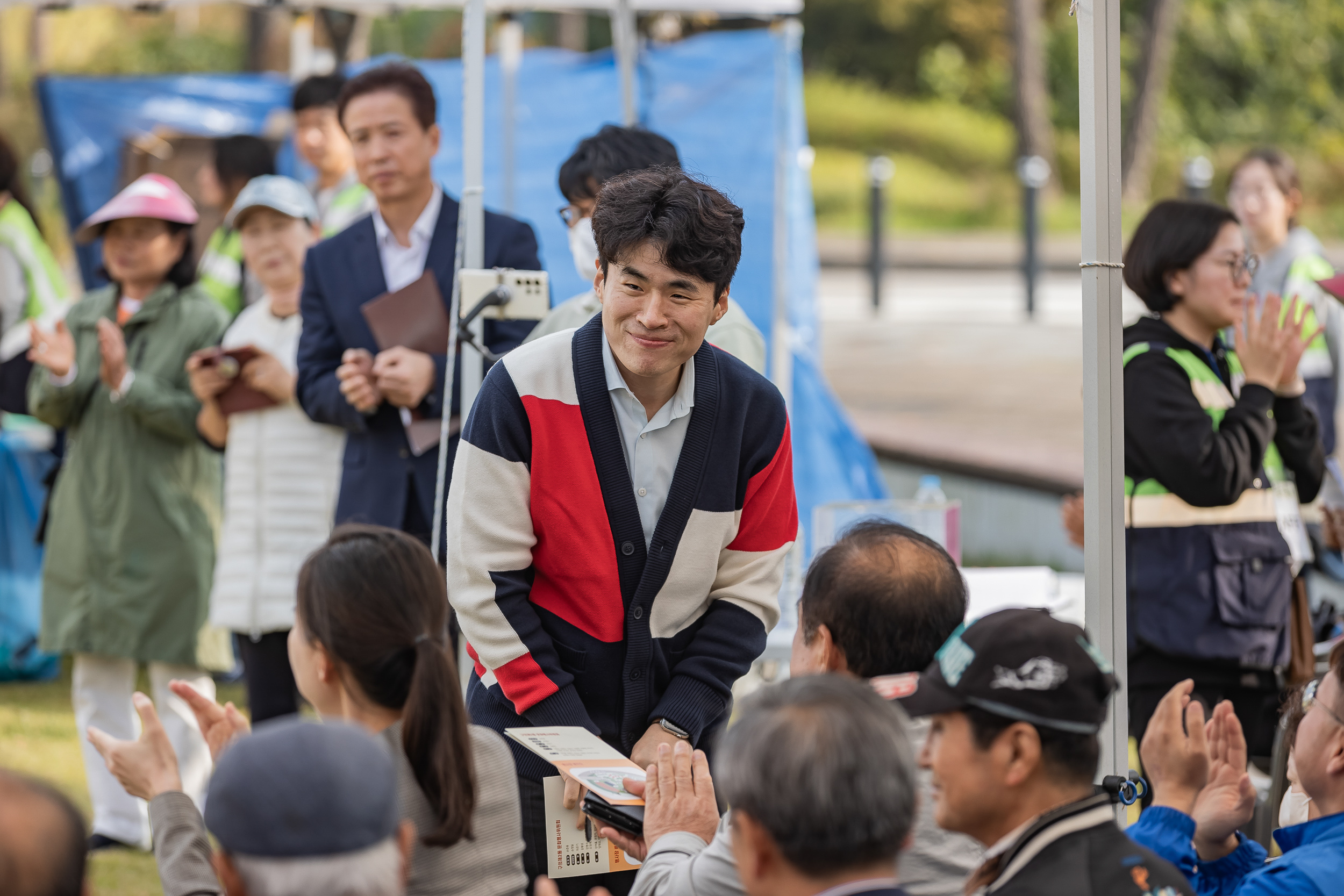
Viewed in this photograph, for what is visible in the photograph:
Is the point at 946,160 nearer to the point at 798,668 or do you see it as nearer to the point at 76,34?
the point at 76,34

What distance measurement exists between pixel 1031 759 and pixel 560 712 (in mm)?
949

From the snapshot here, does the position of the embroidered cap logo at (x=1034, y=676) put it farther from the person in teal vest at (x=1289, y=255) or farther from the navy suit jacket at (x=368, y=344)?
the person in teal vest at (x=1289, y=255)

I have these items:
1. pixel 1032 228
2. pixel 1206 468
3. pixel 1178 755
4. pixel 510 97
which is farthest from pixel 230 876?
pixel 1032 228

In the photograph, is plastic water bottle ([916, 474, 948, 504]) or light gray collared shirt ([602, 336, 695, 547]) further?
plastic water bottle ([916, 474, 948, 504])

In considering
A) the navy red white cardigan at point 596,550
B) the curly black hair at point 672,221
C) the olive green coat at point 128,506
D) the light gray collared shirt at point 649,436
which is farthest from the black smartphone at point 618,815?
the olive green coat at point 128,506

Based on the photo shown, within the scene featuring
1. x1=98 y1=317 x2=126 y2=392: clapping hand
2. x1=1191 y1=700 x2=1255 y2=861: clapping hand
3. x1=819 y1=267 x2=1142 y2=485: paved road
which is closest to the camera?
x1=1191 y1=700 x2=1255 y2=861: clapping hand

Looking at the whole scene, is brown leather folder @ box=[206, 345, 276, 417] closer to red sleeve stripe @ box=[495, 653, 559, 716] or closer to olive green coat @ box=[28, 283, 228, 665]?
olive green coat @ box=[28, 283, 228, 665]

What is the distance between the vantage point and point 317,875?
5.32 ft

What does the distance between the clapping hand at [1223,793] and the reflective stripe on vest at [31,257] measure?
474 centimetres

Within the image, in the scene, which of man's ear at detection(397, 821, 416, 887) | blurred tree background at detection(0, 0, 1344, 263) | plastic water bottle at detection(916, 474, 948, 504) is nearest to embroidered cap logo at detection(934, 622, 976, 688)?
man's ear at detection(397, 821, 416, 887)

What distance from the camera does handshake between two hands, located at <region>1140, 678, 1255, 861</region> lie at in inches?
92.8

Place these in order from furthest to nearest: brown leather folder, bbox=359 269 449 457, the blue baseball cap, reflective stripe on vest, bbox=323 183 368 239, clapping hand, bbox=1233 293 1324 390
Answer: reflective stripe on vest, bbox=323 183 368 239 < the blue baseball cap < brown leather folder, bbox=359 269 449 457 < clapping hand, bbox=1233 293 1324 390

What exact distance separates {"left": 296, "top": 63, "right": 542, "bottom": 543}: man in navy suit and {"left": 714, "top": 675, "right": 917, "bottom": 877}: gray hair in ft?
6.91

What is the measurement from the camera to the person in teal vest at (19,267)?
19.2 feet
